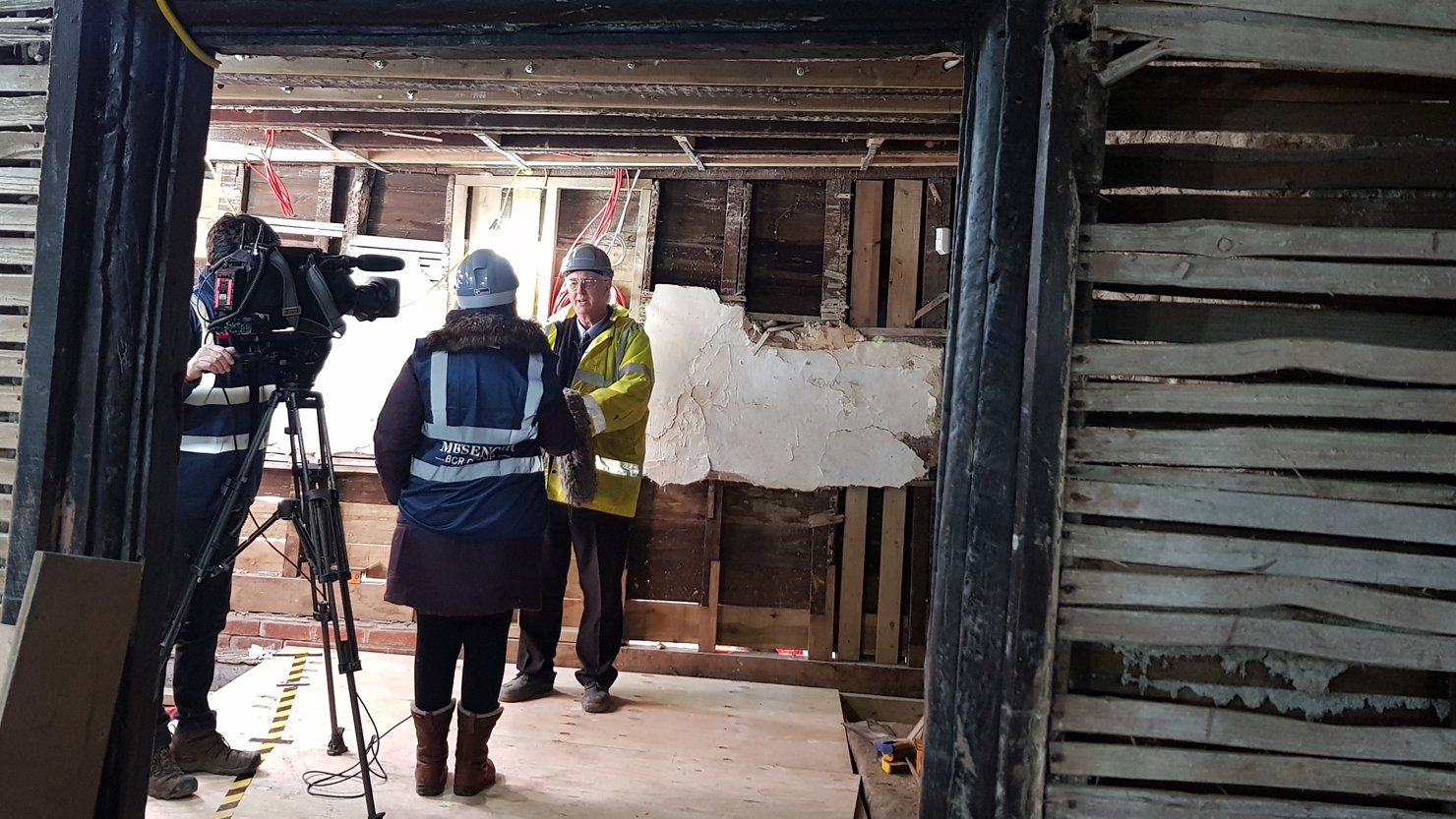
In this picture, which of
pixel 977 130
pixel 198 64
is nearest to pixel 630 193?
pixel 198 64

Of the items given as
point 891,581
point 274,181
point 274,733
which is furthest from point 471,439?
point 274,181

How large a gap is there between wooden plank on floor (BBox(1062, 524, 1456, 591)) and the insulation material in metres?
2.46

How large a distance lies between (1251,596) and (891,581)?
101 inches

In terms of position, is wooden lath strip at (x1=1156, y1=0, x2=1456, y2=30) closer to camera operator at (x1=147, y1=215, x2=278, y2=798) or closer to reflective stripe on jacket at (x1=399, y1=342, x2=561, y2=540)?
reflective stripe on jacket at (x1=399, y1=342, x2=561, y2=540)

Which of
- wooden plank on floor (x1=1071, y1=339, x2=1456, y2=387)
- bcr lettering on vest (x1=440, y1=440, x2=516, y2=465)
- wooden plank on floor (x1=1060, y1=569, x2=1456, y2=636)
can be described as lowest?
wooden plank on floor (x1=1060, y1=569, x2=1456, y2=636)

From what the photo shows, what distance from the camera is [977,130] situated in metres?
1.52

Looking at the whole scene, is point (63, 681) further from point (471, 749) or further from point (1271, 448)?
point (1271, 448)

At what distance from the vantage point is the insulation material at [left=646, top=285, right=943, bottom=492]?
3904 mm

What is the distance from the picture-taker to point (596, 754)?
2938 mm

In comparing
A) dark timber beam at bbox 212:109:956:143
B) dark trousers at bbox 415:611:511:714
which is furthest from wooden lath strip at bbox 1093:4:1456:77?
dark trousers at bbox 415:611:511:714

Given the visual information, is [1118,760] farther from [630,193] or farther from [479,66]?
[630,193]

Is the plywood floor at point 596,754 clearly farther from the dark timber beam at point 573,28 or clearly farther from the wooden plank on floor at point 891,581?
the dark timber beam at point 573,28

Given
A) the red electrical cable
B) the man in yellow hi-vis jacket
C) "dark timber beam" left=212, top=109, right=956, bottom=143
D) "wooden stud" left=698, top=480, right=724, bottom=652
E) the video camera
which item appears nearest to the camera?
the video camera

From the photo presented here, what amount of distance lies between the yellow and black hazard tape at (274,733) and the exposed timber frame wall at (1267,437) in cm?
226
